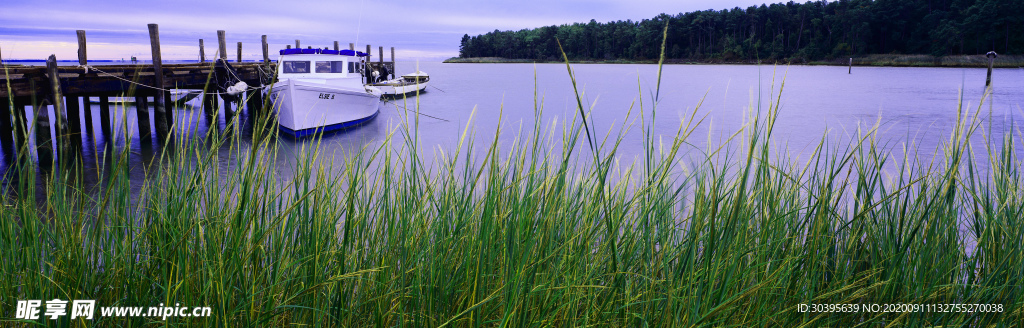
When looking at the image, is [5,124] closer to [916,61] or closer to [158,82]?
[158,82]

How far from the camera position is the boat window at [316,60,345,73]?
62.5 ft

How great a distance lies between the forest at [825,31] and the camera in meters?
81.3

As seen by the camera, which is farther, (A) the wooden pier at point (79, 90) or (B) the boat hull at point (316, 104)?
(B) the boat hull at point (316, 104)

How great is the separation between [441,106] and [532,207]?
1292 inches

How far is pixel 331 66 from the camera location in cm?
1919

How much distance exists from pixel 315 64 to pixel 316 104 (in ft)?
7.98

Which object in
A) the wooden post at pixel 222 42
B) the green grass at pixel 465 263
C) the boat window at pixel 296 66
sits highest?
the wooden post at pixel 222 42

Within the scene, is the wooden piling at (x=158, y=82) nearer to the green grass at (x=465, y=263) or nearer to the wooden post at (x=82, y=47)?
the wooden post at (x=82, y=47)

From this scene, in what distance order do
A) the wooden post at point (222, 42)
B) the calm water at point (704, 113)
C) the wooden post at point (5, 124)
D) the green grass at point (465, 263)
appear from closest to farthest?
the green grass at point (465, 263) < the wooden post at point (5, 124) < the calm water at point (704, 113) < the wooden post at point (222, 42)

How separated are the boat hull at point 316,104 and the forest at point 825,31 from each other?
215 ft

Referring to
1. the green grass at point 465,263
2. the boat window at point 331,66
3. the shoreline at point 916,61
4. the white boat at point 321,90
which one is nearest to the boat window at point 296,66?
the white boat at point 321,90

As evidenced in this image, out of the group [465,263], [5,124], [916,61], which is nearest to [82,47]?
[5,124]

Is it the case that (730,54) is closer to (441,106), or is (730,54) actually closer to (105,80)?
(441,106)

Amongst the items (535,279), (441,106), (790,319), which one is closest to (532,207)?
(535,279)
